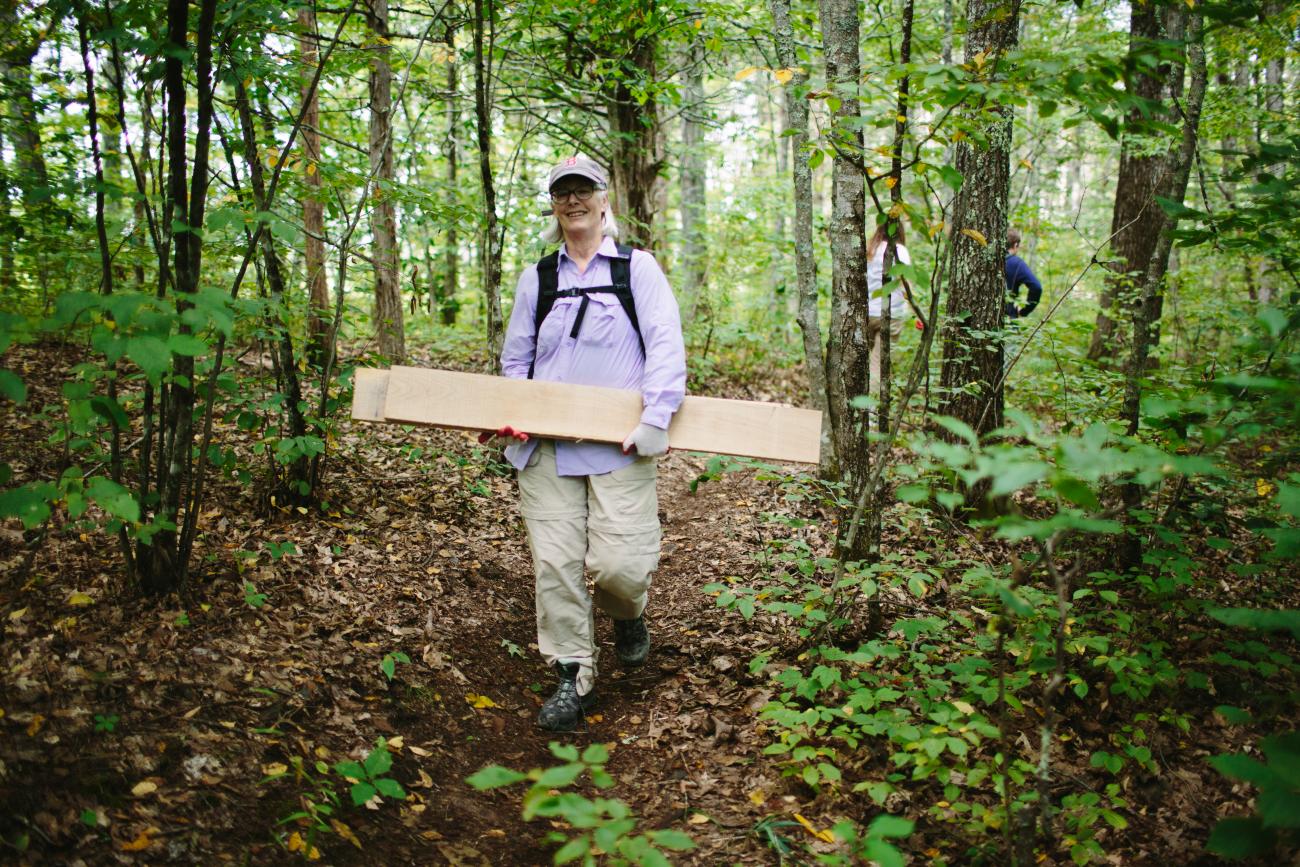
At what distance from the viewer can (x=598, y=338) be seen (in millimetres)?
4070

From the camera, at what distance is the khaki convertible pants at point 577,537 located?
4066 millimetres

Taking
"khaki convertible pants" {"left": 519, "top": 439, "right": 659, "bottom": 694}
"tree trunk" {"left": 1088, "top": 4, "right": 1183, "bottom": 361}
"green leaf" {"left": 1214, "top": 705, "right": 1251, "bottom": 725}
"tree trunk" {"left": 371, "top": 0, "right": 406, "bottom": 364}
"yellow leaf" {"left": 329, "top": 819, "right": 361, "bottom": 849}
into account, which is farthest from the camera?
"tree trunk" {"left": 1088, "top": 4, "right": 1183, "bottom": 361}

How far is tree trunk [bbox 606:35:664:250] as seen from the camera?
945 cm

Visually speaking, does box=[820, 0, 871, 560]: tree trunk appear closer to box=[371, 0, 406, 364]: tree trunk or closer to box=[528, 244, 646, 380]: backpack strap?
box=[528, 244, 646, 380]: backpack strap

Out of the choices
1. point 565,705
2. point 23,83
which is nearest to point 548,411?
point 565,705

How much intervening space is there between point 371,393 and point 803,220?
158 inches

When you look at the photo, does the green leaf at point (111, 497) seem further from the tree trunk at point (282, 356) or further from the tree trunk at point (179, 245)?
the tree trunk at point (282, 356)

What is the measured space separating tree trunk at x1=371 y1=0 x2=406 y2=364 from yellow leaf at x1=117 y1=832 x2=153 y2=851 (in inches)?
200

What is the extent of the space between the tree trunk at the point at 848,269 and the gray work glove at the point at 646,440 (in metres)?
1.32

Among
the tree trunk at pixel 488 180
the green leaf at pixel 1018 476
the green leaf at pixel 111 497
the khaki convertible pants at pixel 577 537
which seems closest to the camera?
the green leaf at pixel 1018 476

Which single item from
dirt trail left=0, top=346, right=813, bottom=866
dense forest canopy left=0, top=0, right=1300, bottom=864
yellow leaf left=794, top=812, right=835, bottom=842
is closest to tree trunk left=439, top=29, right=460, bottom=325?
dense forest canopy left=0, top=0, right=1300, bottom=864

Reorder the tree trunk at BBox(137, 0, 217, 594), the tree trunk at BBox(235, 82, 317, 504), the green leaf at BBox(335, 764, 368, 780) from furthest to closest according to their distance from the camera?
the tree trunk at BBox(235, 82, 317, 504) → the tree trunk at BBox(137, 0, 217, 594) → the green leaf at BBox(335, 764, 368, 780)

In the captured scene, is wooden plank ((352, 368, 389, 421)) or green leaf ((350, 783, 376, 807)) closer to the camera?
green leaf ((350, 783, 376, 807))

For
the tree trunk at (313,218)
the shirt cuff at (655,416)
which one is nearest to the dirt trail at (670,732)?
the shirt cuff at (655,416)
